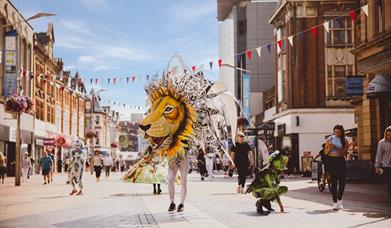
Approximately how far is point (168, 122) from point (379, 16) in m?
15.7

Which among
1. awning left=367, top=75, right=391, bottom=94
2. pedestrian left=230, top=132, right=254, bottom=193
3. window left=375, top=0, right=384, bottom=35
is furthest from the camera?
window left=375, top=0, right=384, bottom=35

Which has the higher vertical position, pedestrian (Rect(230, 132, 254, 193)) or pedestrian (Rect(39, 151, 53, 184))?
pedestrian (Rect(230, 132, 254, 193))

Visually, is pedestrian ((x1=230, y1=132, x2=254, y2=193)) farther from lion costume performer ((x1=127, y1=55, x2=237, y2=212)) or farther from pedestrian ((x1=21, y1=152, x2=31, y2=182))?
pedestrian ((x1=21, y1=152, x2=31, y2=182))

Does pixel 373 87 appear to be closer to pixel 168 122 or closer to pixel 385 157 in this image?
pixel 385 157

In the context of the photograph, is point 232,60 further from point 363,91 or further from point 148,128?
point 148,128

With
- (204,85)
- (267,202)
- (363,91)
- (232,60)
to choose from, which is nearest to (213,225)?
(267,202)

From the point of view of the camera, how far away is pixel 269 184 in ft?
34.1

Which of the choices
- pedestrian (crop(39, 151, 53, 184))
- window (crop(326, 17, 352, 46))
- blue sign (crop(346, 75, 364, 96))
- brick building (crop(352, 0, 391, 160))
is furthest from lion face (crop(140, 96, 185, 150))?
window (crop(326, 17, 352, 46))

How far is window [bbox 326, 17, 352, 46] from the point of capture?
37.2 metres

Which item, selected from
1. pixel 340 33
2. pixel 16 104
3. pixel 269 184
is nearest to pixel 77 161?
pixel 16 104

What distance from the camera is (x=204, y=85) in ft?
35.6

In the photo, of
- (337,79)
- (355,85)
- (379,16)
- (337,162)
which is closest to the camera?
(337,162)

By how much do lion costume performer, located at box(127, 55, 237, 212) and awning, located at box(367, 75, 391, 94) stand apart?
454 inches

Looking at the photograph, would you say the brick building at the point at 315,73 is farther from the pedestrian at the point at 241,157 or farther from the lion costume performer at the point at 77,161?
the lion costume performer at the point at 77,161
